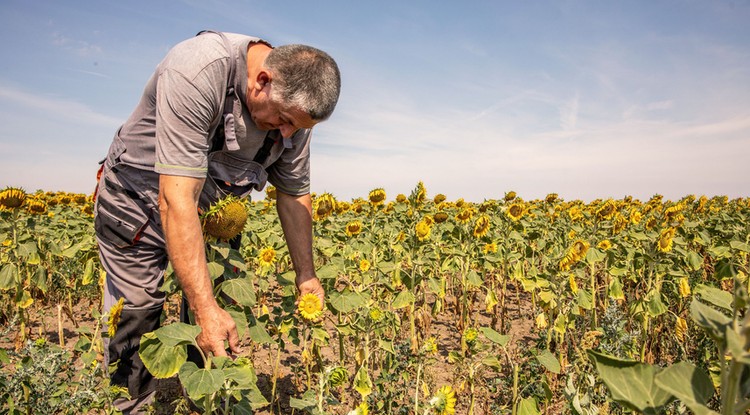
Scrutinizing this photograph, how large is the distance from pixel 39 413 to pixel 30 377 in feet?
0.63

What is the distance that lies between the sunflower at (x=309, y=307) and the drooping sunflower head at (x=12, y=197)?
3.02 meters

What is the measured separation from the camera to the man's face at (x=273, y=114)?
2.04 m

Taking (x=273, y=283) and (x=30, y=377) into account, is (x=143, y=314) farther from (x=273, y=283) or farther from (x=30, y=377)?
(x=273, y=283)

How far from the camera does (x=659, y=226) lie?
16.5 feet

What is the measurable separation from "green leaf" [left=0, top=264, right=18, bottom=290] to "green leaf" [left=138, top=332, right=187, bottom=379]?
2816 mm

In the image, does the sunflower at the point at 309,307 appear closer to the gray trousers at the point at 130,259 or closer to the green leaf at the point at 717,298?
the gray trousers at the point at 130,259

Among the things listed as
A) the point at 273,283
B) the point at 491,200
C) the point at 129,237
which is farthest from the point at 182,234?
the point at 273,283

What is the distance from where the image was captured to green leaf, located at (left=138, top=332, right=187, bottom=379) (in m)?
1.63

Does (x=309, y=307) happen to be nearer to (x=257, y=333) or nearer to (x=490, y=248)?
(x=257, y=333)

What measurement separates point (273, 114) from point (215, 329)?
963 millimetres

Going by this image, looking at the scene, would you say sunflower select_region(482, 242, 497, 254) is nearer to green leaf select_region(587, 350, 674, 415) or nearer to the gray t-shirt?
the gray t-shirt

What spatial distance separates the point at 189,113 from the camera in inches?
76.0

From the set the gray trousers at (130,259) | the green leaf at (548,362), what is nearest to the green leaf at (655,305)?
the green leaf at (548,362)

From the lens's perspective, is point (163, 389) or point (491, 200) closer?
point (163, 389)
